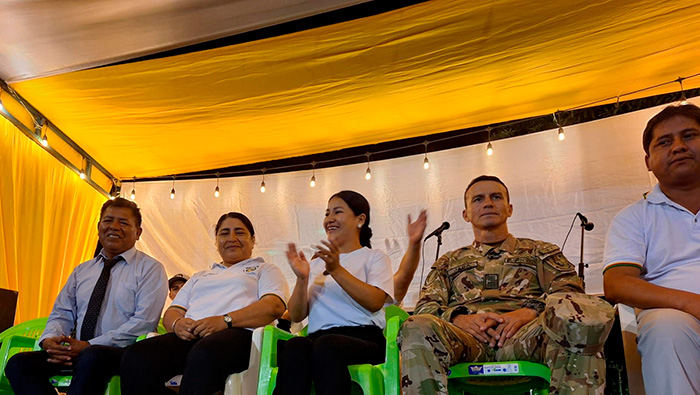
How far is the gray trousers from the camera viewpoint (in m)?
1.75

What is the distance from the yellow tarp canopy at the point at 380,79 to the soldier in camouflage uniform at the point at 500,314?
3.86ft

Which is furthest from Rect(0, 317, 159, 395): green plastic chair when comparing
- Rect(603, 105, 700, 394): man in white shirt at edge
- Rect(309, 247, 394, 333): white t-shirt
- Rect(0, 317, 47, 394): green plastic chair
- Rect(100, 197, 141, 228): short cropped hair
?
Rect(603, 105, 700, 394): man in white shirt at edge

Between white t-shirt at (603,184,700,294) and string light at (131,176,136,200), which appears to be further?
string light at (131,176,136,200)

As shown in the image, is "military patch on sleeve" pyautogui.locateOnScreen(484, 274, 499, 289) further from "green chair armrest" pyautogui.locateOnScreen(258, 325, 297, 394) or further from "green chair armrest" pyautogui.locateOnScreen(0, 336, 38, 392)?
"green chair armrest" pyautogui.locateOnScreen(0, 336, 38, 392)

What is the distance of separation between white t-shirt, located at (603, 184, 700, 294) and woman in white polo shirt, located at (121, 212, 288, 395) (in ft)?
5.06

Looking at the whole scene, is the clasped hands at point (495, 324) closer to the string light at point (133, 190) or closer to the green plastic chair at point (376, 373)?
the green plastic chair at point (376, 373)

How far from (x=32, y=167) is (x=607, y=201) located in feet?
13.7

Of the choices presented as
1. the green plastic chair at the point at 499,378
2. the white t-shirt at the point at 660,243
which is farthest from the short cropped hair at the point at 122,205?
the white t-shirt at the point at 660,243

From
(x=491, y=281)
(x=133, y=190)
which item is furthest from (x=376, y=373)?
(x=133, y=190)

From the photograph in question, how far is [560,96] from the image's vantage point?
4.21 meters

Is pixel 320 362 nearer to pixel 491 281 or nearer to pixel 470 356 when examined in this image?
pixel 470 356

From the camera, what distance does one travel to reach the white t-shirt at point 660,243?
221 cm

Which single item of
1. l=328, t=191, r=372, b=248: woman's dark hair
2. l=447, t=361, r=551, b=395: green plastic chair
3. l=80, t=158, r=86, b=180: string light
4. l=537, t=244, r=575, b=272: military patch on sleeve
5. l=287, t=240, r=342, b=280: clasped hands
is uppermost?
l=80, t=158, r=86, b=180: string light

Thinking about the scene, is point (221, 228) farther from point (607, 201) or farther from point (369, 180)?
point (607, 201)
